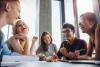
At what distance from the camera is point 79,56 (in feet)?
4.32

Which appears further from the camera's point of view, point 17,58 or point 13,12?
point 13,12

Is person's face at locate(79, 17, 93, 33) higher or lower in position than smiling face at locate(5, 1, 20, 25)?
lower

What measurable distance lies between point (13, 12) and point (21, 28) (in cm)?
14

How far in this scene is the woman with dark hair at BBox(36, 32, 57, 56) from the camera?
1.31 meters

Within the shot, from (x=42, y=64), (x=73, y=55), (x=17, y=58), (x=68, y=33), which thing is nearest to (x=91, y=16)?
(x=68, y=33)

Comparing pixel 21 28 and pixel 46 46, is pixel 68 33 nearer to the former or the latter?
pixel 46 46

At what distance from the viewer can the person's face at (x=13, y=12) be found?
136 cm

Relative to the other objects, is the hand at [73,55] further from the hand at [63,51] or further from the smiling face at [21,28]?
the smiling face at [21,28]

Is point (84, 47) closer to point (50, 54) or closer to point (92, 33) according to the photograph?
point (92, 33)

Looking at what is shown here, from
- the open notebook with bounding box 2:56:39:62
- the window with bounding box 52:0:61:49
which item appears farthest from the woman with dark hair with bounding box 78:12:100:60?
the open notebook with bounding box 2:56:39:62

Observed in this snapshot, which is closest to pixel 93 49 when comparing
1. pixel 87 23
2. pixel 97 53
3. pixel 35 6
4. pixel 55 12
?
pixel 97 53

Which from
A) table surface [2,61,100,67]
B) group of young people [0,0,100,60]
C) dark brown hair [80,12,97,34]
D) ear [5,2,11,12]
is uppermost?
ear [5,2,11,12]

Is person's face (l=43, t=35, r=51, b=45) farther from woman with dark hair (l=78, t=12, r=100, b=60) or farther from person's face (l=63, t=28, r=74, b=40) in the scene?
woman with dark hair (l=78, t=12, r=100, b=60)

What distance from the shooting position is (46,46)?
1.34 m
